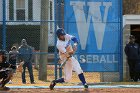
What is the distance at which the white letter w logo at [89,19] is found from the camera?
58.9ft

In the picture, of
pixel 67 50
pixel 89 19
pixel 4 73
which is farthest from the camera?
pixel 89 19

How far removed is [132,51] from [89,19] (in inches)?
77.3

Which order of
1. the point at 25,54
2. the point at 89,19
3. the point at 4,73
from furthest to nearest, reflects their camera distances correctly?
1. the point at 89,19
2. the point at 25,54
3. the point at 4,73

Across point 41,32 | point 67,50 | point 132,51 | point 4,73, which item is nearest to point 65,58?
point 67,50

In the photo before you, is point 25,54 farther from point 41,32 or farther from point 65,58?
point 65,58

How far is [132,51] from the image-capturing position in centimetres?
1759

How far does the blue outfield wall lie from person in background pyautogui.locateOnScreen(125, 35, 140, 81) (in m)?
0.43

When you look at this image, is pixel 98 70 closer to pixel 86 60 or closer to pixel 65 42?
pixel 86 60

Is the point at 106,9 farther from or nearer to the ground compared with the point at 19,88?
farther from the ground

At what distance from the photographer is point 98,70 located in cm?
1806

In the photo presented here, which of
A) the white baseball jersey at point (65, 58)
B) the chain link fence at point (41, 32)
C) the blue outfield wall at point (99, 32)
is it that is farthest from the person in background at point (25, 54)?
the white baseball jersey at point (65, 58)

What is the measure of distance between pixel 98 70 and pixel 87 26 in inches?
65.6

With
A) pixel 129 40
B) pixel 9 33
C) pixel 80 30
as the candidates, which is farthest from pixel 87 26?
pixel 9 33

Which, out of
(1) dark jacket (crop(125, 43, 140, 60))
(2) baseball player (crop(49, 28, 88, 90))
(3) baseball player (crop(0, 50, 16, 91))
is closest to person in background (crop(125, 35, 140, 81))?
(1) dark jacket (crop(125, 43, 140, 60))
